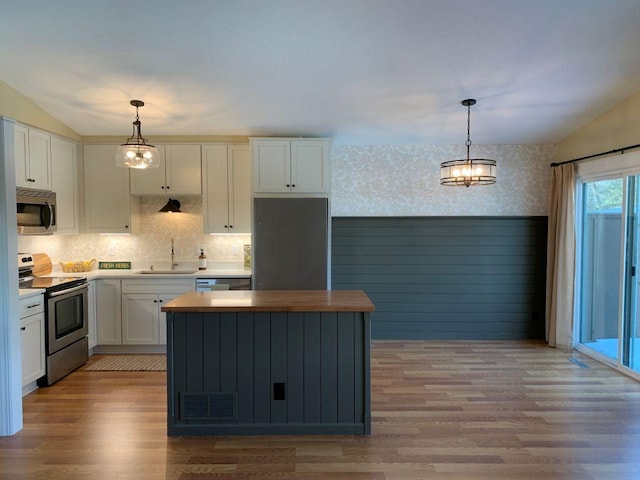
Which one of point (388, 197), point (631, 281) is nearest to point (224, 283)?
point (388, 197)

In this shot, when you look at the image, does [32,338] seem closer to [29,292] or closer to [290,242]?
[29,292]

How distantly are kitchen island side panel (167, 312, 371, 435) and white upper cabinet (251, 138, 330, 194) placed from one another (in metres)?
2.00

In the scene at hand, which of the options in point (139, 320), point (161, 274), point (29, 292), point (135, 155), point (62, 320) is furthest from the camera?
point (161, 274)

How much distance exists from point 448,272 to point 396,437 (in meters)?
2.74

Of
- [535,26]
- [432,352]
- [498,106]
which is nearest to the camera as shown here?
[535,26]

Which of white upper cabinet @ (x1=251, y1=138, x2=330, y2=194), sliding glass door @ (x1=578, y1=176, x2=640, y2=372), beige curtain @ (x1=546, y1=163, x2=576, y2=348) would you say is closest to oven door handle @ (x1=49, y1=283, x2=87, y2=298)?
white upper cabinet @ (x1=251, y1=138, x2=330, y2=194)

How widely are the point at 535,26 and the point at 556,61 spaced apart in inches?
22.6

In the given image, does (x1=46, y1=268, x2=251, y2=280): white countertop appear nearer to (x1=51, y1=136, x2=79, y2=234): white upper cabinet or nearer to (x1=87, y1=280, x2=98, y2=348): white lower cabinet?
(x1=87, y1=280, x2=98, y2=348): white lower cabinet

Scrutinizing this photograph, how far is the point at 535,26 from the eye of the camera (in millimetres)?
2801

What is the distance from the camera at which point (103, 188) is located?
15.5ft

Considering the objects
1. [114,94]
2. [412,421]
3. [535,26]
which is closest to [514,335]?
[412,421]

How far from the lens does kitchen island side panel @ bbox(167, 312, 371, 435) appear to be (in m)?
2.80

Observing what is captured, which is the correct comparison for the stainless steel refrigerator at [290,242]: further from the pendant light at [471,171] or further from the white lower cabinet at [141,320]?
the pendant light at [471,171]

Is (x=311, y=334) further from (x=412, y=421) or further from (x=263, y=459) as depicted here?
(x=412, y=421)
